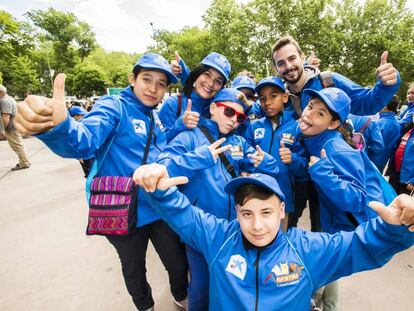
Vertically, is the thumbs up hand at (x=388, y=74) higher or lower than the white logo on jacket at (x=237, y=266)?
higher

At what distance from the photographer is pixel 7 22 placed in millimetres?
15461

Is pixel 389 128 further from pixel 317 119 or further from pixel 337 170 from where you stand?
pixel 337 170

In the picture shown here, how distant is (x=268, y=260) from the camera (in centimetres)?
134

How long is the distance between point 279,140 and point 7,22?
20977 millimetres

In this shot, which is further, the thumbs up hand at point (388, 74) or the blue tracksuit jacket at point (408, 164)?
the blue tracksuit jacket at point (408, 164)

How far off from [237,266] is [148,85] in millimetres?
1424

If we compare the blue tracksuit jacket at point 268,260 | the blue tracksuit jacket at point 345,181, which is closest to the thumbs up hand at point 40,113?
the blue tracksuit jacket at point 268,260

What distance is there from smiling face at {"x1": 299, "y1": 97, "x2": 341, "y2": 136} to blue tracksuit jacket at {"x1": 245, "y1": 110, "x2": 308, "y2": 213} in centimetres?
28

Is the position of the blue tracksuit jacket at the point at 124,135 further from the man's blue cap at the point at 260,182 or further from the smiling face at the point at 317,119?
the smiling face at the point at 317,119

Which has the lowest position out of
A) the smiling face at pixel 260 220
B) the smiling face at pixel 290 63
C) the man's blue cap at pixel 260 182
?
the smiling face at pixel 260 220

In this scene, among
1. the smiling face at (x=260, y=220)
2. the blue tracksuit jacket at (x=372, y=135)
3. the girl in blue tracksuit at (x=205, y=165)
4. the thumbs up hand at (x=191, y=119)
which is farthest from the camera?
the blue tracksuit jacket at (x=372, y=135)

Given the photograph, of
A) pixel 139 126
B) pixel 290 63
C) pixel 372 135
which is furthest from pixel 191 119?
pixel 372 135

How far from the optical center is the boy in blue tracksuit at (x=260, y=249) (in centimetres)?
121

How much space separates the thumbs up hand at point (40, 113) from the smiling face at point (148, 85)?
73 centimetres
